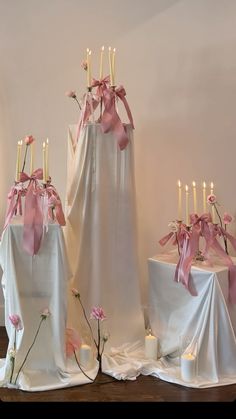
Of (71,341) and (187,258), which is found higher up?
(187,258)

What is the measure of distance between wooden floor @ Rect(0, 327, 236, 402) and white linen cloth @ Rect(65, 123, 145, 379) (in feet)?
0.81

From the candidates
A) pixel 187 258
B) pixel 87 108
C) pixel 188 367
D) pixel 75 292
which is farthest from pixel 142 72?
pixel 188 367

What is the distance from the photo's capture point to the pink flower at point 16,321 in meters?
1.93

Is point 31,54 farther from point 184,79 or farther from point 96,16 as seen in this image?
point 184,79

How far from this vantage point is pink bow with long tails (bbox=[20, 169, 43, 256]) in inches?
76.5

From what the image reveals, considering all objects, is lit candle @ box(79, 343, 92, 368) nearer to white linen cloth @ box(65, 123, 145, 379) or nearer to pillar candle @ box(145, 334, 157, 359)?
white linen cloth @ box(65, 123, 145, 379)

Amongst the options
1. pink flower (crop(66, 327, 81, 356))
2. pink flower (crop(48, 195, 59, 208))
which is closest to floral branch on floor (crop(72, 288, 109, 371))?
pink flower (crop(66, 327, 81, 356))

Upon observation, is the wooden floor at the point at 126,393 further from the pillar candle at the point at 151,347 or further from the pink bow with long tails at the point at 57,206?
the pink bow with long tails at the point at 57,206

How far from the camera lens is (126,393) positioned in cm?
189

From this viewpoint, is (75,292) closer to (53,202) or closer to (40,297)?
Result: (40,297)

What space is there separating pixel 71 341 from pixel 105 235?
0.56 metres

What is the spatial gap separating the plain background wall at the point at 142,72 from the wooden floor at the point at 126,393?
1106 millimetres

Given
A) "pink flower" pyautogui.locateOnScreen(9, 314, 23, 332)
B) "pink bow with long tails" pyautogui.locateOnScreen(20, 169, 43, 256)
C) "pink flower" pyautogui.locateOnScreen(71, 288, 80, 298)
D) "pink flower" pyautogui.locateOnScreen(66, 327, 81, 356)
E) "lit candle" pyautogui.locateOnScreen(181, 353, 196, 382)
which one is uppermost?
"pink bow with long tails" pyautogui.locateOnScreen(20, 169, 43, 256)

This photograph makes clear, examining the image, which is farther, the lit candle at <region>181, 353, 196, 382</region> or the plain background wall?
the plain background wall
